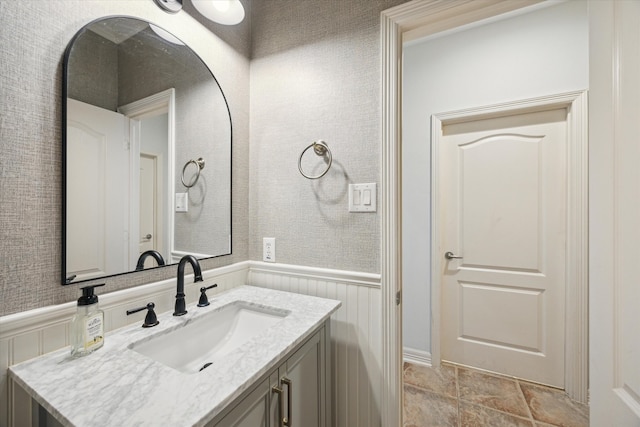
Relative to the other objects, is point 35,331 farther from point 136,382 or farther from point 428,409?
point 428,409

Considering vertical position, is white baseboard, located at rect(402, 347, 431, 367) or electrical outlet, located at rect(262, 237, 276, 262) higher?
electrical outlet, located at rect(262, 237, 276, 262)

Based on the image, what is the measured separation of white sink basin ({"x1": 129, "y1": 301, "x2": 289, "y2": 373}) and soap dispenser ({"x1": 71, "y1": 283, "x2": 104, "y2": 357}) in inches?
4.0

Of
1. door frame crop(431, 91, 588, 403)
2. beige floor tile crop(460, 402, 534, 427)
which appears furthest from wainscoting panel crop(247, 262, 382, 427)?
door frame crop(431, 91, 588, 403)

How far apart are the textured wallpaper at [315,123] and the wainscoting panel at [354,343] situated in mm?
67

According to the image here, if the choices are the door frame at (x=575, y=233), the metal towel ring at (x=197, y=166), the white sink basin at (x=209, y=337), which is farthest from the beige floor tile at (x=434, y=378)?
the metal towel ring at (x=197, y=166)

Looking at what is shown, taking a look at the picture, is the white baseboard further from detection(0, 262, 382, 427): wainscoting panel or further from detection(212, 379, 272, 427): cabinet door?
detection(212, 379, 272, 427): cabinet door

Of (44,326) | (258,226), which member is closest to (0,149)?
(44,326)

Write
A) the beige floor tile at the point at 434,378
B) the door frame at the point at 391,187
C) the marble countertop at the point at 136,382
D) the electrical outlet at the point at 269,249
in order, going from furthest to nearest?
the beige floor tile at the point at 434,378 < the electrical outlet at the point at 269,249 < the door frame at the point at 391,187 < the marble countertop at the point at 136,382

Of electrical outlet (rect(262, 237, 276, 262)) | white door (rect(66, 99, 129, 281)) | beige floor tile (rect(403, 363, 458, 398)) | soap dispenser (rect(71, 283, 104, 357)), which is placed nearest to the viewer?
soap dispenser (rect(71, 283, 104, 357))

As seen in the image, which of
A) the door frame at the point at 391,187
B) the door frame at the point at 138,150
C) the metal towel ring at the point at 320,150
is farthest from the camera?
the metal towel ring at the point at 320,150

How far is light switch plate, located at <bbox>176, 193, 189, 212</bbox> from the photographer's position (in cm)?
113

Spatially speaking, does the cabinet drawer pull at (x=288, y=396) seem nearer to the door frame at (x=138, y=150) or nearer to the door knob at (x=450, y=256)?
the door frame at (x=138, y=150)

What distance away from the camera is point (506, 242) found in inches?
75.8

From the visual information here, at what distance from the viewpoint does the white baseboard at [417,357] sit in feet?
6.88
